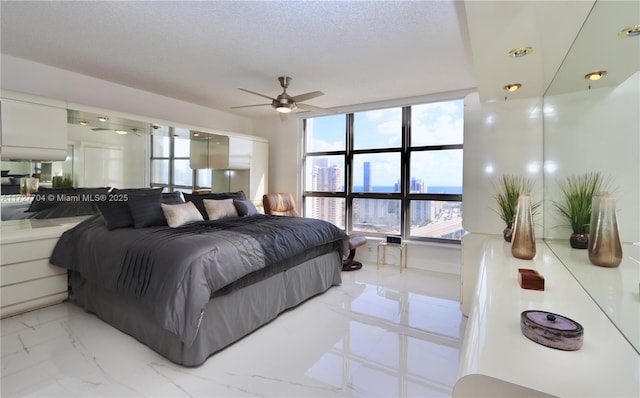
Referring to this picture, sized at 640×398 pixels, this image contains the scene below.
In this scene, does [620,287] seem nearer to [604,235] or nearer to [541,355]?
[604,235]

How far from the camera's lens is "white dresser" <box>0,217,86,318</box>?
2641mm

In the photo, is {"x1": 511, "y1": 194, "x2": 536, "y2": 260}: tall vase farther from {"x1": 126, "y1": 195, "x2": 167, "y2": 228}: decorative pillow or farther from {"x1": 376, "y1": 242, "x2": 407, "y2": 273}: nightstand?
{"x1": 126, "y1": 195, "x2": 167, "y2": 228}: decorative pillow

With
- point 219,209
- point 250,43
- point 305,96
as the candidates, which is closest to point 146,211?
point 219,209

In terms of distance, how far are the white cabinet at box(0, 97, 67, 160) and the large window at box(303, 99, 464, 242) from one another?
138 inches

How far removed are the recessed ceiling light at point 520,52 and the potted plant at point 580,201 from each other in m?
0.73

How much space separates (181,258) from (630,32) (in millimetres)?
2393

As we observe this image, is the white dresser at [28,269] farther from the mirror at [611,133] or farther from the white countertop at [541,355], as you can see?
the mirror at [611,133]

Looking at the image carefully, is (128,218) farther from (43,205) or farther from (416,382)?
(416,382)

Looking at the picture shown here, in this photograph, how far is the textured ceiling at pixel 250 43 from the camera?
231cm

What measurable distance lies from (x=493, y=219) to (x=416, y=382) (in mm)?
1554

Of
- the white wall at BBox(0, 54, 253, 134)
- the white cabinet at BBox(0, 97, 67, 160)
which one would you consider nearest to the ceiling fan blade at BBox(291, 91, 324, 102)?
the white wall at BBox(0, 54, 253, 134)

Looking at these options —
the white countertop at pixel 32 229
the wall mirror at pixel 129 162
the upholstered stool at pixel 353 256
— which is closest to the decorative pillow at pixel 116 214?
the white countertop at pixel 32 229

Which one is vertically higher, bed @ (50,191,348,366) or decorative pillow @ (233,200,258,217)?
decorative pillow @ (233,200,258,217)

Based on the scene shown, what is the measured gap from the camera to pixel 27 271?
277 cm
